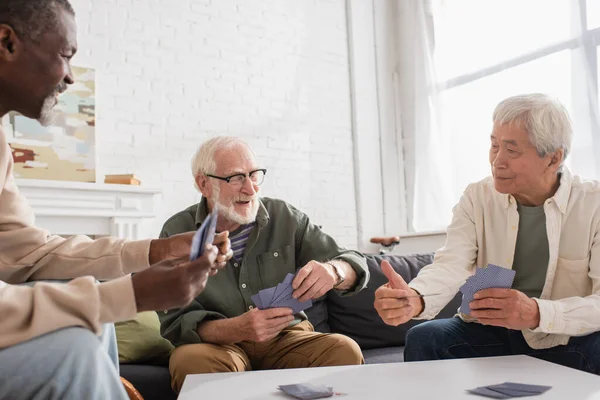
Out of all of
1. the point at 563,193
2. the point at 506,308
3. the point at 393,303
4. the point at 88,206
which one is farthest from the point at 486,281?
the point at 88,206

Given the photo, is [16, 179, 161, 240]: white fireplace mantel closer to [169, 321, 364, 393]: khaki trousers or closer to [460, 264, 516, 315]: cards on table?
[169, 321, 364, 393]: khaki trousers

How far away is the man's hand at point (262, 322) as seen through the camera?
6.94 feet

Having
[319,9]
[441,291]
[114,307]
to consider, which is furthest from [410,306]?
[319,9]

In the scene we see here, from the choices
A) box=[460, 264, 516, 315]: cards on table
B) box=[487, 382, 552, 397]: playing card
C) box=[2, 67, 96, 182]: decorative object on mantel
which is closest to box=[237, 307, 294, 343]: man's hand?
box=[460, 264, 516, 315]: cards on table

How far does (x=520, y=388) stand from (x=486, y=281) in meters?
0.45

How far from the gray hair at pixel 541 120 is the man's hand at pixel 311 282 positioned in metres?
0.83

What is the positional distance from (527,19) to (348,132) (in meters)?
1.76

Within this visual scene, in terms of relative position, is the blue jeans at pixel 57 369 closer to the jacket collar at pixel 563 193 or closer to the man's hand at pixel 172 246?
the man's hand at pixel 172 246

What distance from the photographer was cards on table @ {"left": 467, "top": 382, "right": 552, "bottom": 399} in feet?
4.60

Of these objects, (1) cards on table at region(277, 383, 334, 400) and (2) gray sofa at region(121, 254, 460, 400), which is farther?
(2) gray sofa at region(121, 254, 460, 400)

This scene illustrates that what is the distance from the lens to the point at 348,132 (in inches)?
230

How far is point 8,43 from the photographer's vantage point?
4.73 ft

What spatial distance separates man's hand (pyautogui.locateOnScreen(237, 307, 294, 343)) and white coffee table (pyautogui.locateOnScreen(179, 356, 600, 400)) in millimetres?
336

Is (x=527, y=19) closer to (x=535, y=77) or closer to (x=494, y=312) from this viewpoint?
(x=535, y=77)
